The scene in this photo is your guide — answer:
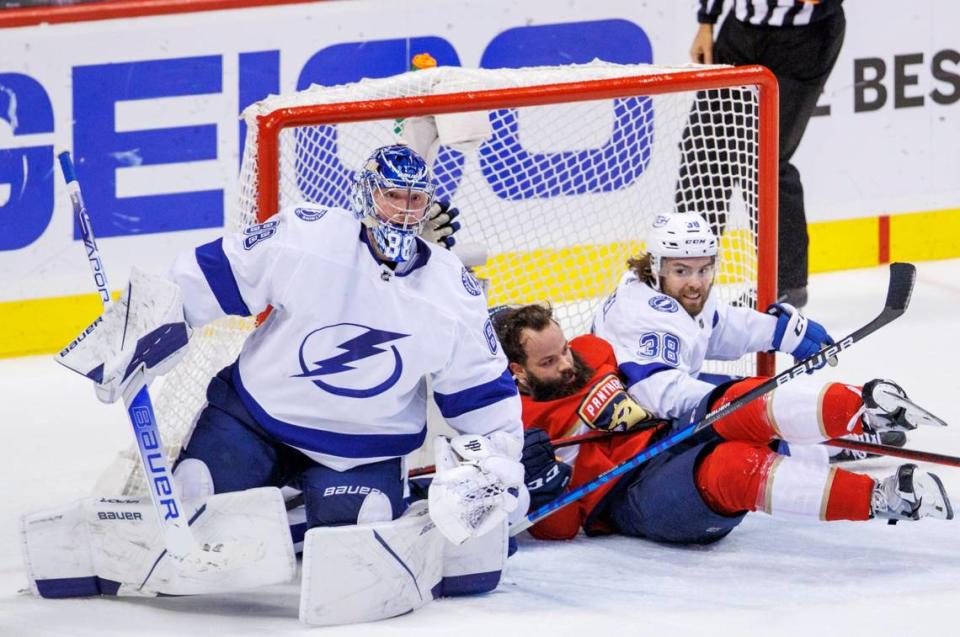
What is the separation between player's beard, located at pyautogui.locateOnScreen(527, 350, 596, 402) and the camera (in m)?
4.11

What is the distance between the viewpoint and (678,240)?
417cm

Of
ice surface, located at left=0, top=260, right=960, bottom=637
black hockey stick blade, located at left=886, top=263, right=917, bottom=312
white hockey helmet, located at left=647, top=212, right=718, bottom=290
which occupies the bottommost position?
ice surface, located at left=0, top=260, right=960, bottom=637

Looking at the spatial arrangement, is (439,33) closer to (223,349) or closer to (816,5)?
(816,5)

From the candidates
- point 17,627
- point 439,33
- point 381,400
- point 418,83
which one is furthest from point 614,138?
point 17,627

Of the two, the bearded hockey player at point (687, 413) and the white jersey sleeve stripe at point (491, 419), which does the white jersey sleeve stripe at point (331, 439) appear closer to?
the white jersey sleeve stripe at point (491, 419)

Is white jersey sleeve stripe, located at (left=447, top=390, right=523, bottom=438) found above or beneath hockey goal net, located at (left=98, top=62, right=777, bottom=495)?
beneath

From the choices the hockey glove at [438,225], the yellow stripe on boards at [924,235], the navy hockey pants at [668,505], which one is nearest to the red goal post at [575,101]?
the hockey glove at [438,225]

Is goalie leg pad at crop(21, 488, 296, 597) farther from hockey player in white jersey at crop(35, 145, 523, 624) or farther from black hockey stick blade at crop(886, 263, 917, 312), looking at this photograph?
black hockey stick blade at crop(886, 263, 917, 312)

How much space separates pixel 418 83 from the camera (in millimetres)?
4379

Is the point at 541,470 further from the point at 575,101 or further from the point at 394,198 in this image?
the point at 575,101

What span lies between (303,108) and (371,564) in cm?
112

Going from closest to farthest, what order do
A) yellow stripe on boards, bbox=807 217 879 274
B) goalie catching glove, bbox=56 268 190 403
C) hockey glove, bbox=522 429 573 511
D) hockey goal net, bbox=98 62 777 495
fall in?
goalie catching glove, bbox=56 268 190 403 < hockey glove, bbox=522 429 573 511 < hockey goal net, bbox=98 62 777 495 < yellow stripe on boards, bbox=807 217 879 274

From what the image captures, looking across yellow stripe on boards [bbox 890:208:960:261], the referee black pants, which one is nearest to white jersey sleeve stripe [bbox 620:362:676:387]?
the referee black pants

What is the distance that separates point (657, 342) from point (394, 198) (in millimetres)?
839
